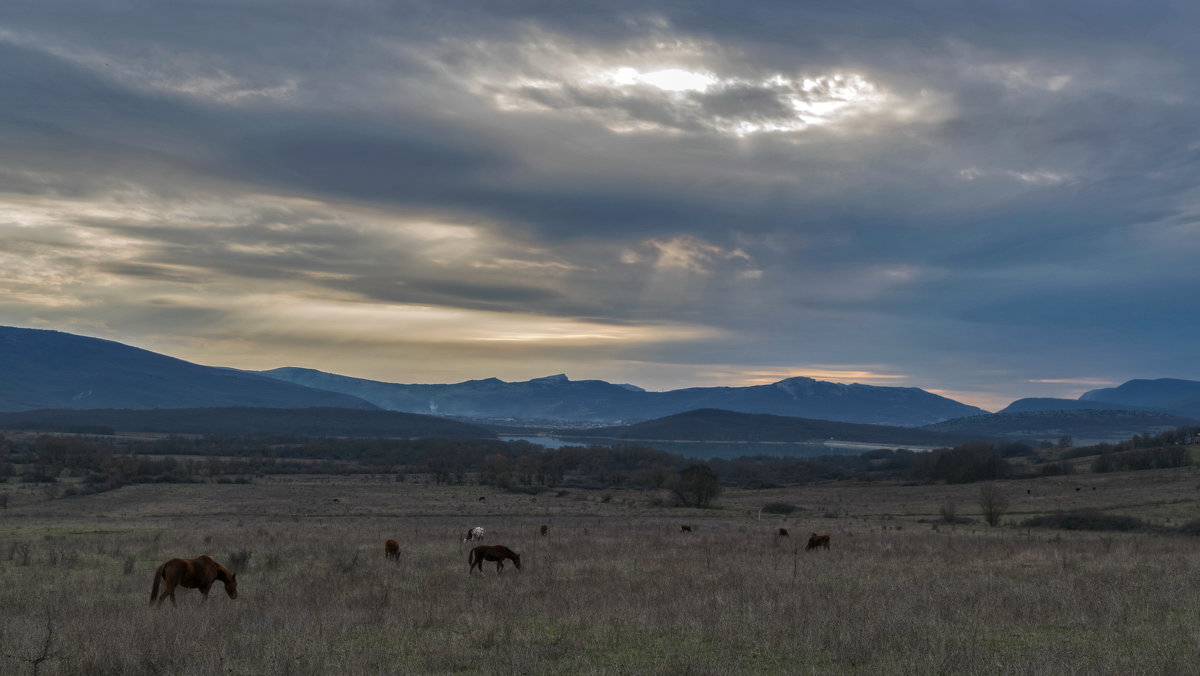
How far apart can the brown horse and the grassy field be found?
0.51 metres

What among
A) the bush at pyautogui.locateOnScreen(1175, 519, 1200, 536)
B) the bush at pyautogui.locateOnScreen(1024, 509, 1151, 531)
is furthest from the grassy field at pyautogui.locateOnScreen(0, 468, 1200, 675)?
the bush at pyautogui.locateOnScreen(1024, 509, 1151, 531)

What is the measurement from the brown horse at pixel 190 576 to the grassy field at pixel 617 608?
0.51 meters

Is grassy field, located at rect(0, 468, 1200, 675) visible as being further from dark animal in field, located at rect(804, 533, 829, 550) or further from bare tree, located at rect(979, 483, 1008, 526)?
bare tree, located at rect(979, 483, 1008, 526)

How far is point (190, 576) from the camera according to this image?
15266 millimetres

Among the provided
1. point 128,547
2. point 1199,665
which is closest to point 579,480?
point 128,547

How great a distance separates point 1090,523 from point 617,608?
126 feet

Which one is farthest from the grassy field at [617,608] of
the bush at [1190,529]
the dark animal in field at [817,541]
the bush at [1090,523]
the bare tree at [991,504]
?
the bare tree at [991,504]

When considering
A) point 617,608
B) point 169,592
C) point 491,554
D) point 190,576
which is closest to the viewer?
point 617,608

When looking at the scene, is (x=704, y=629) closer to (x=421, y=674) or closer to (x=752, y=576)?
→ (x=421, y=674)

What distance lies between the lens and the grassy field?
10430mm

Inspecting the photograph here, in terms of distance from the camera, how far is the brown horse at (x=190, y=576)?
583 inches

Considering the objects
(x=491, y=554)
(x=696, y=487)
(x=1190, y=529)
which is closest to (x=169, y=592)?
(x=491, y=554)

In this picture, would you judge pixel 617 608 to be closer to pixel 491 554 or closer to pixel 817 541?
pixel 491 554

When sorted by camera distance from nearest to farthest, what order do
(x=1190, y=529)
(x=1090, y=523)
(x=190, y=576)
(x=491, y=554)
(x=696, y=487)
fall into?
1. (x=190, y=576)
2. (x=491, y=554)
3. (x=1190, y=529)
4. (x=1090, y=523)
5. (x=696, y=487)
